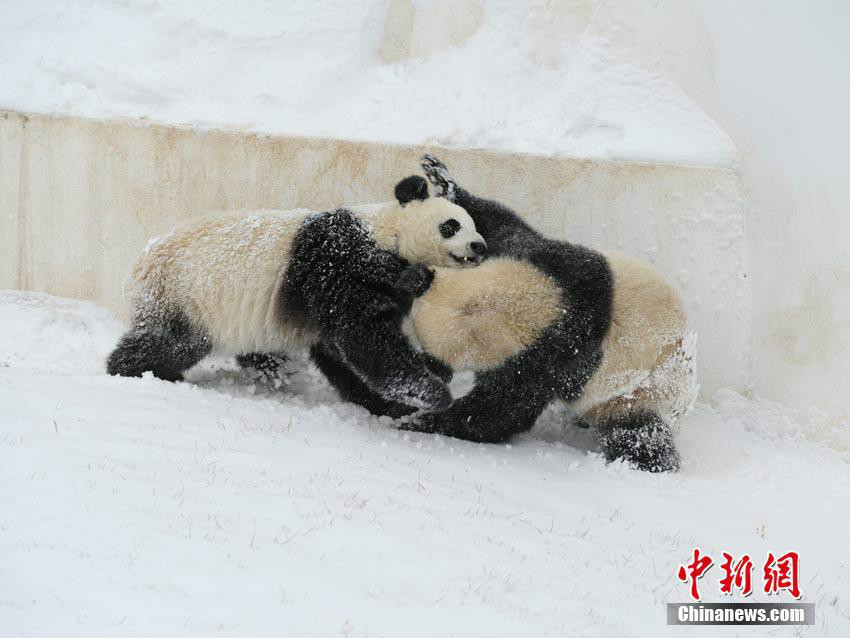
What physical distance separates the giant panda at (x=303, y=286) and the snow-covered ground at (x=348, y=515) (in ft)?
1.29

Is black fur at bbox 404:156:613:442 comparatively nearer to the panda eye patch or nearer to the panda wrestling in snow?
the panda wrestling in snow

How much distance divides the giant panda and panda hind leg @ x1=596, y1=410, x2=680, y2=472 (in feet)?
4.18

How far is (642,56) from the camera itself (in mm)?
7676

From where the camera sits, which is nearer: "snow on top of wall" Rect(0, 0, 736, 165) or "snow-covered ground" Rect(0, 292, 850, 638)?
"snow-covered ground" Rect(0, 292, 850, 638)

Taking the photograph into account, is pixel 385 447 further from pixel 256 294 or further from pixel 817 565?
pixel 817 565

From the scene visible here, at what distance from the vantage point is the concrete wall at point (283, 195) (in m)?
7.07

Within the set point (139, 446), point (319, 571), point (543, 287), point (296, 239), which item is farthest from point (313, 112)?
point (319, 571)

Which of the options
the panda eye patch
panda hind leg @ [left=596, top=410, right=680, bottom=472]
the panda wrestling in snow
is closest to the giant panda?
the panda eye patch

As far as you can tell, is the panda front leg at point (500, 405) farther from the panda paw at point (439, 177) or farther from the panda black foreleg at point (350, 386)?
the panda paw at point (439, 177)

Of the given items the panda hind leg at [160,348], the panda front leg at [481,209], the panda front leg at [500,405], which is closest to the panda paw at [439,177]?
the panda front leg at [481,209]

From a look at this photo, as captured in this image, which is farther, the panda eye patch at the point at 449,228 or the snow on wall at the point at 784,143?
the snow on wall at the point at 784,143

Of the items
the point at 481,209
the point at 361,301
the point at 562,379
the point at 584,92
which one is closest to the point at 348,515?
the point at 361,301

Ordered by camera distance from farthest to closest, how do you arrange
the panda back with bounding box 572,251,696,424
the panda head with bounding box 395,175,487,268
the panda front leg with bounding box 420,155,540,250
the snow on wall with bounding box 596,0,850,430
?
the snow on wall with bounding box 596,0,850,430
the panda front leg with bounding box 420,155,540,250
the panda head with bounding box 395,175,487,268
the panda back with bounding box 572,251,696,424

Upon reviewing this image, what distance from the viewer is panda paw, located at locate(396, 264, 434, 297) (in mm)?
5938
